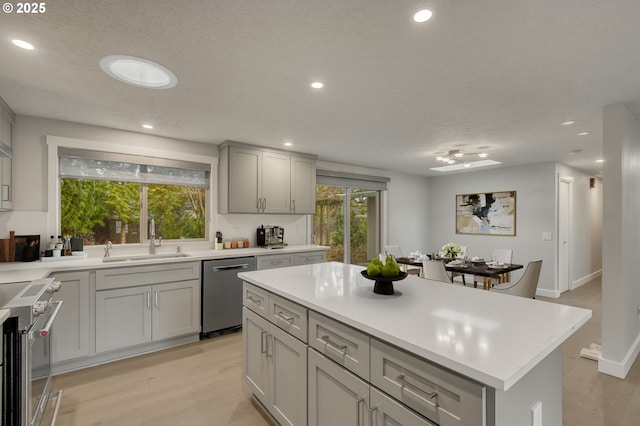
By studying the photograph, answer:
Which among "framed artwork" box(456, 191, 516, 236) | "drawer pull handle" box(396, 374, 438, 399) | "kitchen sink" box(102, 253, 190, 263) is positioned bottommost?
"drawer pull handle" box(396, 374, 438, 399)

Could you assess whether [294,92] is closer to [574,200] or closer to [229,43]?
[229,43]

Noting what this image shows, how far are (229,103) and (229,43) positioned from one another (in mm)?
947

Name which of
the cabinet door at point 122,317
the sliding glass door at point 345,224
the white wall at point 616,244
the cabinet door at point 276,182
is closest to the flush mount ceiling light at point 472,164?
the sliding glass door at point 345,224

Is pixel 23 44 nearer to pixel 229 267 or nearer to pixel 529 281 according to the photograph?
pixel 229 267

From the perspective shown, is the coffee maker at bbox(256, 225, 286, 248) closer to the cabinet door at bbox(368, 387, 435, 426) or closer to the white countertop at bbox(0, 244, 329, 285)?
the white countertop at bbox(0, 244, 329, 285)

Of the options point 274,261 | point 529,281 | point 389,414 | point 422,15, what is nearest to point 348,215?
point 274,261

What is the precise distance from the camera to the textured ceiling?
1.47 metres

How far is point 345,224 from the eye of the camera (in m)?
5.65

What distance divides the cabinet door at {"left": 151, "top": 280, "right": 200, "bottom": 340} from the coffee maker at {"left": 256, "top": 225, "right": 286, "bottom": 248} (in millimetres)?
1192

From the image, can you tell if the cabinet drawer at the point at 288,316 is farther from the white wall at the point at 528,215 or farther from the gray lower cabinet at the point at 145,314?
the white wall at the point at 528,215

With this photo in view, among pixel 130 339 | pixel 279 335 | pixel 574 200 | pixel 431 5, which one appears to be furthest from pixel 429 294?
pixel 574 200

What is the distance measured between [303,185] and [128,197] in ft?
7.55

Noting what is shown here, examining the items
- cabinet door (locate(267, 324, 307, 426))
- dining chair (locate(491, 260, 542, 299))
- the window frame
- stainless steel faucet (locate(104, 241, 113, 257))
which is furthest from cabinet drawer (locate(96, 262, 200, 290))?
dining chair (locate(491, 260, 542, 299))

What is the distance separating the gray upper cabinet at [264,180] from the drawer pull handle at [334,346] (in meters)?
2.83
